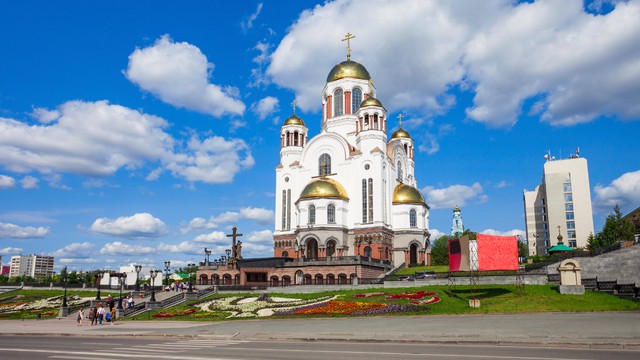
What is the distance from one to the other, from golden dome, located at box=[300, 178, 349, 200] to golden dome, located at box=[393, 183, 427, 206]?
674 centimetres

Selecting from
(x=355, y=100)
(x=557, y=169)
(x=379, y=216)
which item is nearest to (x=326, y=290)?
(x=379, y=216)

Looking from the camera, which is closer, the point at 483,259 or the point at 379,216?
the point at 483,259

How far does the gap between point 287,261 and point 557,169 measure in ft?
207

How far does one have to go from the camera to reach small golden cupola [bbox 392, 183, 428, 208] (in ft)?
200

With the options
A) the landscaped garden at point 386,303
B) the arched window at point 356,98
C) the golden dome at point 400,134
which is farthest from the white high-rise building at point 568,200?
the landscaped garden at point 386,303

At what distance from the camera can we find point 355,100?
66.8 m

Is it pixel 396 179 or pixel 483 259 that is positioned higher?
pixel 396 179

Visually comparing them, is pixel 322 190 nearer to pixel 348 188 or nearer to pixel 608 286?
pixel 348 188

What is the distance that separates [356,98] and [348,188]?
13.7 metres

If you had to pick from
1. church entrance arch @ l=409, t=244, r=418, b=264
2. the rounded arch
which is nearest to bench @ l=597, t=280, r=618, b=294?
the rounded arch

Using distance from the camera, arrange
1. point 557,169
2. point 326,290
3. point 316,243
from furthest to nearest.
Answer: point 557,169 → point 316,243 → point 326,290

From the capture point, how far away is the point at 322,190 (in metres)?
57.3

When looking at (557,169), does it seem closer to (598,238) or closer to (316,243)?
(598,238)

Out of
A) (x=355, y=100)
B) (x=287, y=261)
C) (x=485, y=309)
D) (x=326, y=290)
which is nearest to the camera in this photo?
(x=485, y=309)
